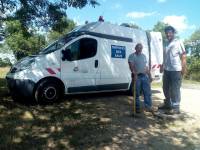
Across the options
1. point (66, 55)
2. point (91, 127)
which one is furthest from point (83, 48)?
point (91, 127)

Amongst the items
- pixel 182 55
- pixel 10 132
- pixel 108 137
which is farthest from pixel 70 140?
pixel 182 55

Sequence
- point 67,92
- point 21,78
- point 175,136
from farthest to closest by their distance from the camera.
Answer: point 67,92, point 21,78, point 175,136

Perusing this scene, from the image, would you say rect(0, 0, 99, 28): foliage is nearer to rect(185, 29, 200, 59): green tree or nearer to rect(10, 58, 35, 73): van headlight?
rect(10, 58, 35, 73): van headlight

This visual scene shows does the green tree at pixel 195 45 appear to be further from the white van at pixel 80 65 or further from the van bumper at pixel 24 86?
the van bumper at pixel 24 86

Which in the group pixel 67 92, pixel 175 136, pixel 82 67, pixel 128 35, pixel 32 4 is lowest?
pixel 175 136

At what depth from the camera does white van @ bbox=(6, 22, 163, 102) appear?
32.1 ft

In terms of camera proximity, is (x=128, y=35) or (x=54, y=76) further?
(x=128, y=35)

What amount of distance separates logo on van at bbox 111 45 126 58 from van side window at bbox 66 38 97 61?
789 mm

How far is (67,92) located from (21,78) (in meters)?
1.50

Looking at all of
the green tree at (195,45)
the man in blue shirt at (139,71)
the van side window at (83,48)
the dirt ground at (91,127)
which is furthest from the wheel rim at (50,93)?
the green tree at (195,45)

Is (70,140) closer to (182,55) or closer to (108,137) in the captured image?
(108,137)

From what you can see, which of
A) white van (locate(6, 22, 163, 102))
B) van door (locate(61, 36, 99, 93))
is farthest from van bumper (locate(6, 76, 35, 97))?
van door (locate(61, 36, 99, 93))

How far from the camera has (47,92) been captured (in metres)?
9.95

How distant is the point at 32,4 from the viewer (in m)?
10.8
